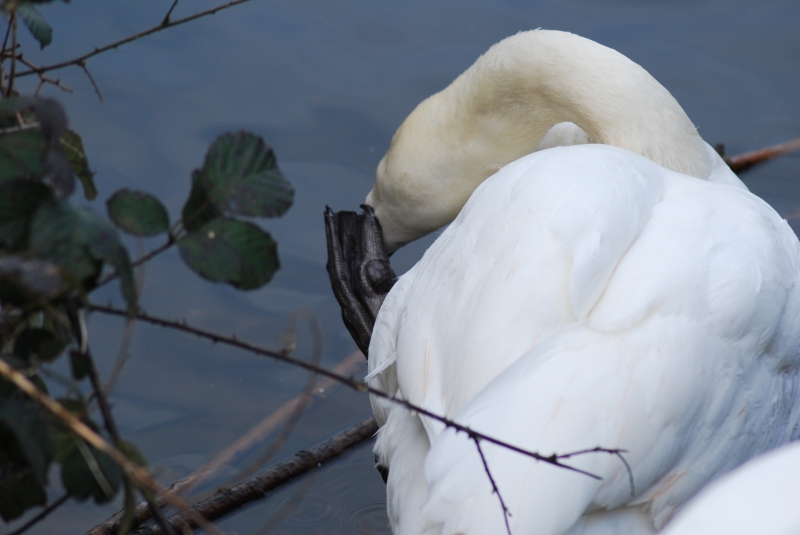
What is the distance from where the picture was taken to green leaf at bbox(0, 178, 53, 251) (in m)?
0.84

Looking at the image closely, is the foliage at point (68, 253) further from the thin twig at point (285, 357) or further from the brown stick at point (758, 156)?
the brown stick at point (758, 156)

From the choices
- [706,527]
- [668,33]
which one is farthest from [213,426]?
[668,33]

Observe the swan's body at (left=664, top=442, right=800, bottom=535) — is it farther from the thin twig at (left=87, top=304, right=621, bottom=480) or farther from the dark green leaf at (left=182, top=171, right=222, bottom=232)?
the dark green leaf at (left=182, top=171, right=222, bottom=232)

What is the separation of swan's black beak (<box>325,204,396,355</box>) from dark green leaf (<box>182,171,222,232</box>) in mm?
1992

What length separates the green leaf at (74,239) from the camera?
2.70ft

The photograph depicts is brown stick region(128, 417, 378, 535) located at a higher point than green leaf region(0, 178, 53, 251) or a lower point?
lower

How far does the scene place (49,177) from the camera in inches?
35.4

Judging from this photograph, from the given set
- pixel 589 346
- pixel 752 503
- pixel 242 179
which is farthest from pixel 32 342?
pixel 589 346

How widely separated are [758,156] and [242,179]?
3.57m

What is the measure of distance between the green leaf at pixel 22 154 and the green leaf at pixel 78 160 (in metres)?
0.25

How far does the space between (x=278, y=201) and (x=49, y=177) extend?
226 mm

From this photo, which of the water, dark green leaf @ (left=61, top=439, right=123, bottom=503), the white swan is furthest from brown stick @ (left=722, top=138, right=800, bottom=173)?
dark green leaf @ (left=61, top=439, right=123, bottom=503)

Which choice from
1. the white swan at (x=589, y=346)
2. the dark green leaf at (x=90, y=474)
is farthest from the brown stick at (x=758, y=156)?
the dark green leaf at (x=90, y=474)

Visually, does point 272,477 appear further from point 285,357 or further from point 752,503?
point 752,503
